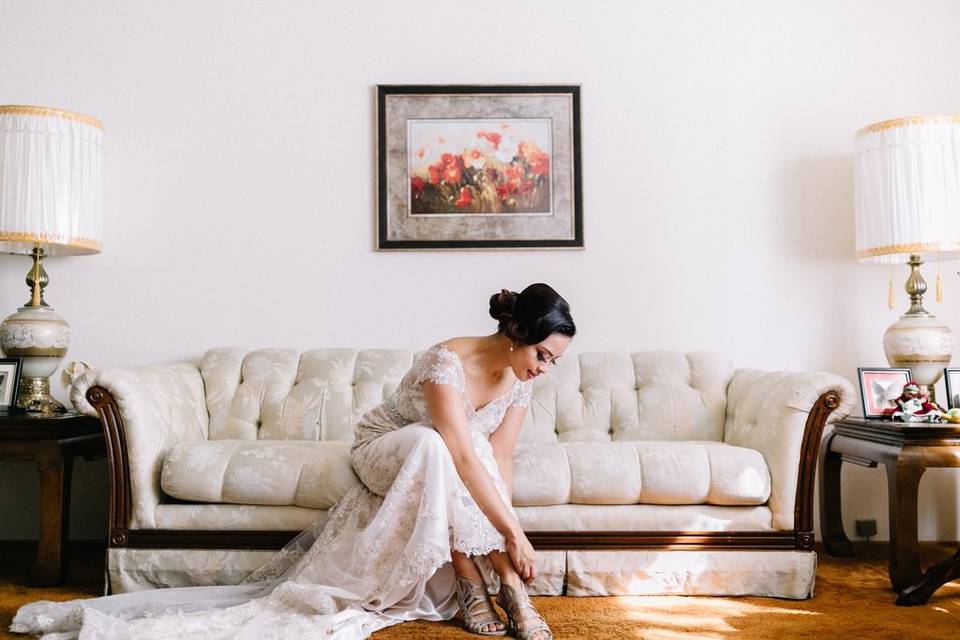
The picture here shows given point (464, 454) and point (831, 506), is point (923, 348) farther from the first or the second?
Answer: point (464, 454)

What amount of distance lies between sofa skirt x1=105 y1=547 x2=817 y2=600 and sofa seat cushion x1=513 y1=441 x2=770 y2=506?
0.17 metres

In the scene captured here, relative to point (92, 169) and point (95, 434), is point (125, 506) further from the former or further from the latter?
point (92, 169)

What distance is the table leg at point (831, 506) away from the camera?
10.8ft

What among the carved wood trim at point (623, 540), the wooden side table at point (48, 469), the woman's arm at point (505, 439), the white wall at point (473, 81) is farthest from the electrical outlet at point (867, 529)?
the wooden side table at point (48, 469)

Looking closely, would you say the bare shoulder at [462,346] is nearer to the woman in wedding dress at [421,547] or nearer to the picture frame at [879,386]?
the woman in wedding dress at [421,547]

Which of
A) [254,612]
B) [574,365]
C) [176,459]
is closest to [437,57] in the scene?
[574,365]

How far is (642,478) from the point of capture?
2.61 m

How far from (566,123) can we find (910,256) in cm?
151

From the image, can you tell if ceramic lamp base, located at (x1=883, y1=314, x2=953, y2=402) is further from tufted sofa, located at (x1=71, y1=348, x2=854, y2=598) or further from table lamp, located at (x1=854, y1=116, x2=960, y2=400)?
tufted sofa, located at (x1=71, y1=348, x2=854, y2=598)

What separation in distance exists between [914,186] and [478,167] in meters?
1.73

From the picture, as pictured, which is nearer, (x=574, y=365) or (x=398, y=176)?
(x=574, y=365)

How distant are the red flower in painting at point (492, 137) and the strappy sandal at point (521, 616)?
2.01 meters

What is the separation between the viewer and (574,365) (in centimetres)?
329

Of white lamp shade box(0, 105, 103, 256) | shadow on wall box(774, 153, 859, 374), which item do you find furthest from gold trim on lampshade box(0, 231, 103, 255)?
shadow on wall box(774, 153, 859, 374)
